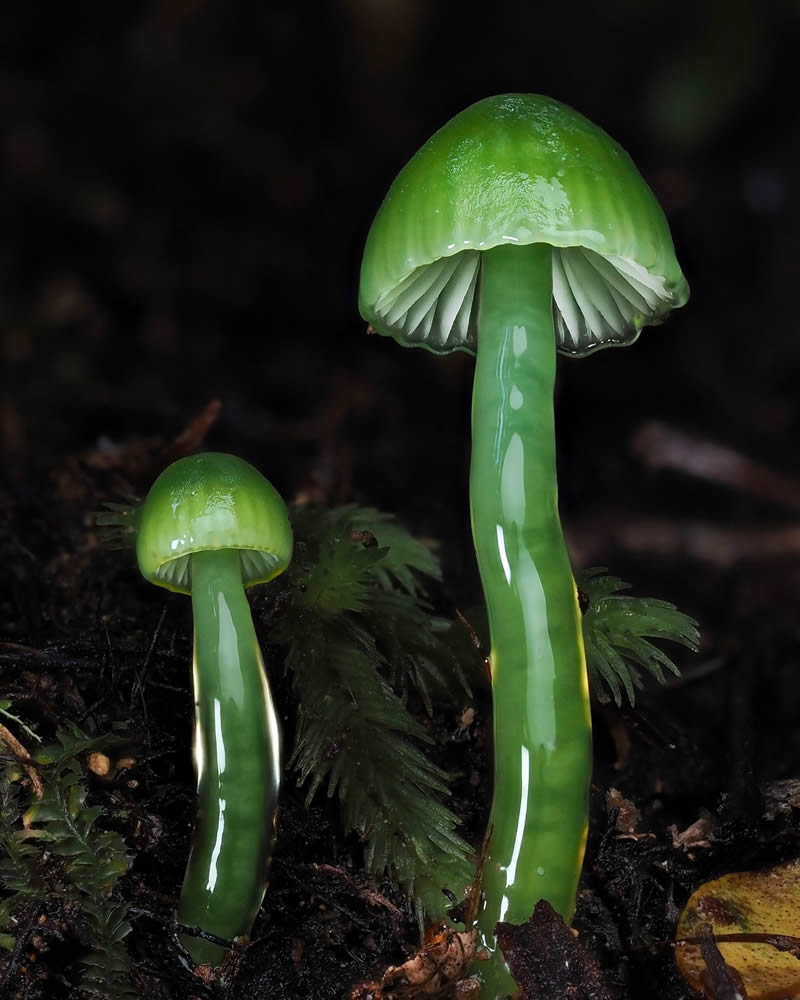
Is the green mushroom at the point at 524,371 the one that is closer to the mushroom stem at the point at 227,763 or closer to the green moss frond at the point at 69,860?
the mushroom stem at the point at 227,763

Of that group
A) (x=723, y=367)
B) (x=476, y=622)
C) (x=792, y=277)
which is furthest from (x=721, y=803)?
(x=792, y=277)

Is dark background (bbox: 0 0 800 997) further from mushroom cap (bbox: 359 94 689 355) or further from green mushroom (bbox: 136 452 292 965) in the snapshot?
mushroom cap (bbox: 359 94 689 355)

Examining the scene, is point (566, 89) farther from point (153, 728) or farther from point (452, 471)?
point (153, 728)

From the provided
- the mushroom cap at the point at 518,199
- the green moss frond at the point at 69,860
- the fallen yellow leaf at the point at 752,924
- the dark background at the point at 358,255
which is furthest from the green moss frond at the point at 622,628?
the dark background at the point at 358,255

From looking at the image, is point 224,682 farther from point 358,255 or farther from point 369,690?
point 358,255

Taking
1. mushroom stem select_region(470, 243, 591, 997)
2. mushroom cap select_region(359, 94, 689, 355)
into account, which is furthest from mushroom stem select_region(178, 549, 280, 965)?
mushroom cap select_region(359, 94, 689, 355)

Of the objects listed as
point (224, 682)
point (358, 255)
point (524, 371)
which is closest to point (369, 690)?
point (224, 682)
